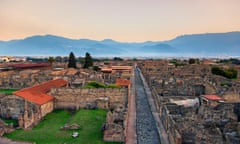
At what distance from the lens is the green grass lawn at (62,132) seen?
16312 millimetres

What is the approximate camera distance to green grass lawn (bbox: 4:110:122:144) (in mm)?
16312

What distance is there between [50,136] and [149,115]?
950 cm

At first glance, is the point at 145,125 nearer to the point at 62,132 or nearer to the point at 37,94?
the point at 62,132

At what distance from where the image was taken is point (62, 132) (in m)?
17.8

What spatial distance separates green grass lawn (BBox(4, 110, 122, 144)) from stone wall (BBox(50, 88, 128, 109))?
120 inches

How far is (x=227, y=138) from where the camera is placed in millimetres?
13883

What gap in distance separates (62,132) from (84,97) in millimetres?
7991

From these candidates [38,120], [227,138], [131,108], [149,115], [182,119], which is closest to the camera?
[227,138]

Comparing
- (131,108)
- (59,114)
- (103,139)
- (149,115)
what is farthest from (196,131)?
(59,114)

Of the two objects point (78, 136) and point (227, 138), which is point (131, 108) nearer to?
point (78, 136)

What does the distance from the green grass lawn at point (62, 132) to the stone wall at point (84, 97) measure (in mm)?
3043

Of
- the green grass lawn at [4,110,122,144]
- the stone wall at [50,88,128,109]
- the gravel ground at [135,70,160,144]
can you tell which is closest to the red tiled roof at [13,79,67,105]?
the stone wall at [50,88,128,109]

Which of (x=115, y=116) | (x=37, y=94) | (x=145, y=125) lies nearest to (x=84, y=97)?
(x=37, y=94)

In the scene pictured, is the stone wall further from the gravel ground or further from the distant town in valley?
the gravel ground
